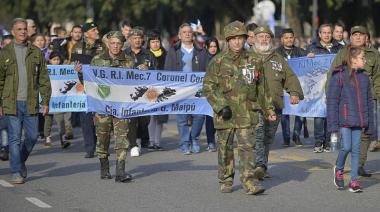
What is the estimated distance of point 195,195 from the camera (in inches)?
425

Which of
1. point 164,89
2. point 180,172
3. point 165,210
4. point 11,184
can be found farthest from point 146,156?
point 165,210

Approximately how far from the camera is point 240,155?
35.4 feet

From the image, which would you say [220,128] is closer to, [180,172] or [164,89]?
[180,172]

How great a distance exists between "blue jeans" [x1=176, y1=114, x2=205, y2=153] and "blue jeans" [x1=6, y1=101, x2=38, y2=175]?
3719 millimetres

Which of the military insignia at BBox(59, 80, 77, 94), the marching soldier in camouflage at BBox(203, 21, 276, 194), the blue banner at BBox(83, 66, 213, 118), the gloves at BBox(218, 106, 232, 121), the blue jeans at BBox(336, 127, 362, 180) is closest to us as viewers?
the gloves at BBox(218, 106, 232, 121)

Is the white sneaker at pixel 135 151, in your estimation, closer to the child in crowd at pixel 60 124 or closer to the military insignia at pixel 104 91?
the child in crowd at pixel 60 124

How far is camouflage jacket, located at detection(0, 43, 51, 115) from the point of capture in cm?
1159

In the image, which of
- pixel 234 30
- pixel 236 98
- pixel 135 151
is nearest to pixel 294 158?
pixel 135 151

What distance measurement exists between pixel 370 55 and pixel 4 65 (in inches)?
186

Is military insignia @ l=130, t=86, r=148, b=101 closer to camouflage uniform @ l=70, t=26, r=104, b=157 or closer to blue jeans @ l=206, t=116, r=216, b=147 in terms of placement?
camouflage uniform @ l=70, t=26, r=104, b=157

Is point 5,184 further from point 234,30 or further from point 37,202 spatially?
point 234,30

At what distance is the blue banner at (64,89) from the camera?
52.1 ft

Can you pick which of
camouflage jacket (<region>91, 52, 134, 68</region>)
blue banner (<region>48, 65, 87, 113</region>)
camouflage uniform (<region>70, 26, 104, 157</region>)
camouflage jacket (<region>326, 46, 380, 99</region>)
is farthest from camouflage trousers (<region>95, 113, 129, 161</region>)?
blue banner (<region>48, 65, 87, 113</region>)

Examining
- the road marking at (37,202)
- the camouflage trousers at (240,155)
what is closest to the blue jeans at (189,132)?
the camouflage trousers at (240,155)
